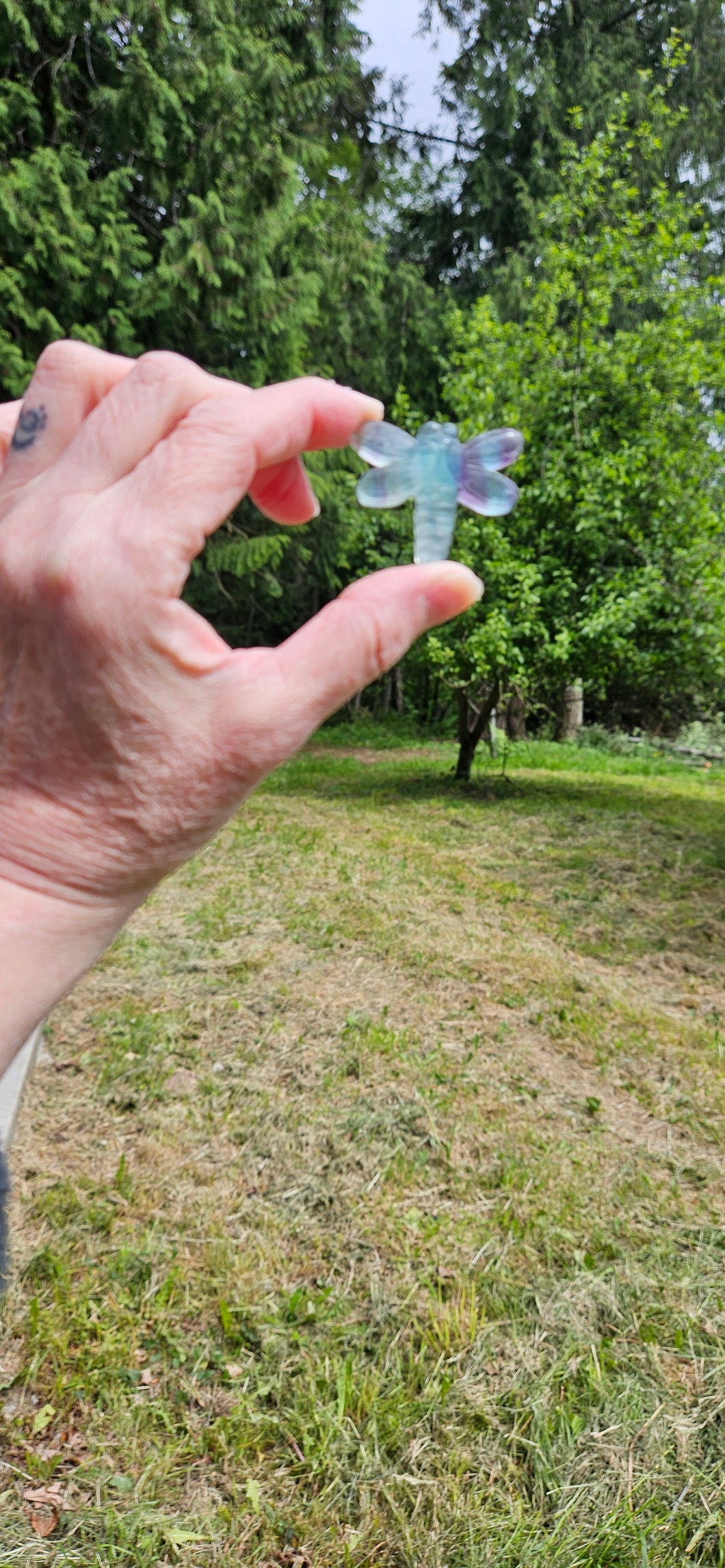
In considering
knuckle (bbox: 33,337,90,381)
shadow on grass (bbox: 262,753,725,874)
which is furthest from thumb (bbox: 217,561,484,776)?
shadow on grass (bbox: 262,753,725,874)

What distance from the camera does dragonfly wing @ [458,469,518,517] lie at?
102 cm

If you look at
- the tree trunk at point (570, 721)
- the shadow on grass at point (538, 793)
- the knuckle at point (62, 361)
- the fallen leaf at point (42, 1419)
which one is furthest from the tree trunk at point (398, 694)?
the knuckle at point (62, 361)

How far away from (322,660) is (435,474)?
14.9 inches

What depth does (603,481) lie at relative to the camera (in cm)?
779

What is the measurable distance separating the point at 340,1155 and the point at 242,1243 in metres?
0.47

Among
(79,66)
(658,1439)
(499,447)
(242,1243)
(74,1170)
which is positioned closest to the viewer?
(499,447)

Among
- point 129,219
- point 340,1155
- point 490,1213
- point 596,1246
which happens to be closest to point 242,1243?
point 340,1155

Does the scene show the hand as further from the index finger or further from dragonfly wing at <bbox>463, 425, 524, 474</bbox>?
dragonfly wing at <bbox>463, 425, 524, 474</bbox>

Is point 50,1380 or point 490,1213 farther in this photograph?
point 490,1213

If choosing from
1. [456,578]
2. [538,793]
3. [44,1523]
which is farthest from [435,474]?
[538,793]

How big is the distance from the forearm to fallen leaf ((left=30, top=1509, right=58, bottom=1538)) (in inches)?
60.1

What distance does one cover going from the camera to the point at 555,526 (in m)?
8.14

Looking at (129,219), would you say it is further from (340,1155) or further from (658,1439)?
(658,1439)

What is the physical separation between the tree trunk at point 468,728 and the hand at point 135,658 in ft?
27.2
